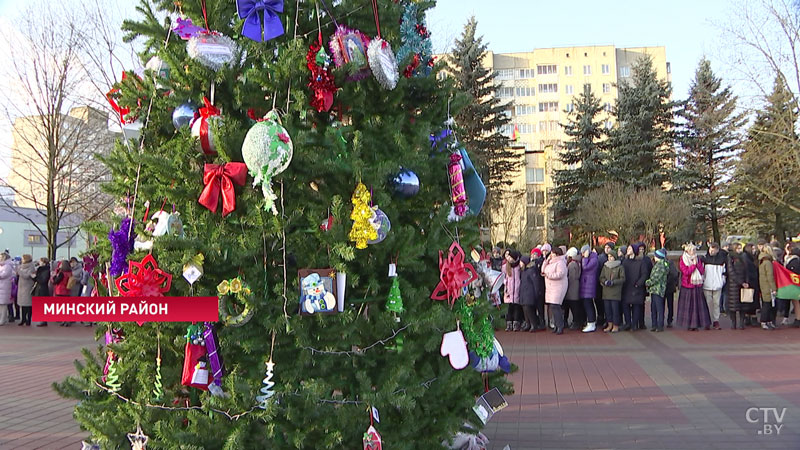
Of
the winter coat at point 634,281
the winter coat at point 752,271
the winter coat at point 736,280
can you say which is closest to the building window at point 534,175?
the winter coat at point 752,271

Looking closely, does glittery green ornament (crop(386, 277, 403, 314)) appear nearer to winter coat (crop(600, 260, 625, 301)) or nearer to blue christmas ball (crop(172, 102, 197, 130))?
blue christmas ball (crop(172, 102, 197, 130))

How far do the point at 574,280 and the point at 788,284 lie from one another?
4162 mm

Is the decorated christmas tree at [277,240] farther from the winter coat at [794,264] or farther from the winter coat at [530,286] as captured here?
the winter coat at [794,264]

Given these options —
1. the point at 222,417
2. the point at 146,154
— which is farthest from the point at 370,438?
the point at 146,154

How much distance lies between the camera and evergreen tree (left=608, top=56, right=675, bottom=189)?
1444 inches

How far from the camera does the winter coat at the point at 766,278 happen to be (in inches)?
474

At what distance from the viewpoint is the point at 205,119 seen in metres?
3.49

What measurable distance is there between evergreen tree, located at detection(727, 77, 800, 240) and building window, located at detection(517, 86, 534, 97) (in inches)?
1691

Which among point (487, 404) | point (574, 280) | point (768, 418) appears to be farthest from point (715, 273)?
point (487, 404)

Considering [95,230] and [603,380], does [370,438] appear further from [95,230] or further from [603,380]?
[603,380]

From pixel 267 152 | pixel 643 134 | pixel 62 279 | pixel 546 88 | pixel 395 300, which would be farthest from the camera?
pixel 546 88

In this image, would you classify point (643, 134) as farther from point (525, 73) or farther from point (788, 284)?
point (525, 73)

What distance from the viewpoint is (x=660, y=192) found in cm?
3438

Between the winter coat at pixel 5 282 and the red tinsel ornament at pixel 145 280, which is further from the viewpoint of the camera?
the winter coat at pixel 5 282
